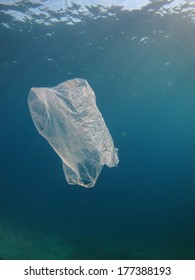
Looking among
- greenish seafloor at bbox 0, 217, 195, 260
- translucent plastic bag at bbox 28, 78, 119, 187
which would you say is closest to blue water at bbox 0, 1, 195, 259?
greenish seafloor at bbox 0, 217, 195, 260

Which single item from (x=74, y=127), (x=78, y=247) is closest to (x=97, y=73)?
(x=78, y=247)

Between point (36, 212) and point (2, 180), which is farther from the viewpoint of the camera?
point (2, 180)

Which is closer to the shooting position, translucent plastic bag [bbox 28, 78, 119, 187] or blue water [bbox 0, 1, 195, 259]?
translucent plastic bag [bbox 28, 78, 119, 187]

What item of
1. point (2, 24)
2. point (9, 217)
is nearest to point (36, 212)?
point (9, 217)

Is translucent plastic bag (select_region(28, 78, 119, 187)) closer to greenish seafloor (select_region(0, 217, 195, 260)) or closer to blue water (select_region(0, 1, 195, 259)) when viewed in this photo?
blue water (select_region(0, 1, 195, 259))

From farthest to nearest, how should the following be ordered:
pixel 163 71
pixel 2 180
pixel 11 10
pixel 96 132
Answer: pixel 2 180 → pixel 163 71 → pixel 11 10 → pixel 96 132

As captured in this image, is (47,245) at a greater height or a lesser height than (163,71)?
lesser

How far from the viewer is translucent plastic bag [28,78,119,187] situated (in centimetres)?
435

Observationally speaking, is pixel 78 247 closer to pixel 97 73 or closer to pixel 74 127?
pixel 74 127

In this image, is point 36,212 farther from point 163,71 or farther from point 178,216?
point 163,71

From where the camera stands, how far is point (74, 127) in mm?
4586

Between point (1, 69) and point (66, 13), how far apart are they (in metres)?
8.51

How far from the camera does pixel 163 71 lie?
1875cm

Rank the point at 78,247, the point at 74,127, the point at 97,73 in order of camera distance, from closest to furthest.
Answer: the point at 74,127 < the point at 78,247 < the point at 97,73
